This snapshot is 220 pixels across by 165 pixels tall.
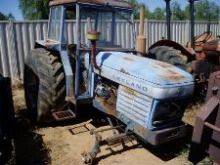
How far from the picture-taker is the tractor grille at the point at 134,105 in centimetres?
420

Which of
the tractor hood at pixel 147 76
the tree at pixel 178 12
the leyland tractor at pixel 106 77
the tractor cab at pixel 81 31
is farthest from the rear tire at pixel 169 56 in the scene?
the tree at pixel 178 12

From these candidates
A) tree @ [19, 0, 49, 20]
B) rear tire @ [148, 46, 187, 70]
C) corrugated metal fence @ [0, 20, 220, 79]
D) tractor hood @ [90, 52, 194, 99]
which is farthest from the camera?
tree @ [19, 0, 49, 20]

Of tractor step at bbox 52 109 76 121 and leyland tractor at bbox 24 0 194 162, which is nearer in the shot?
leyland tractor at bbox 24 0 194 162

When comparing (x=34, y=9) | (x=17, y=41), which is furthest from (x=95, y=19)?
(x=34, y=9)

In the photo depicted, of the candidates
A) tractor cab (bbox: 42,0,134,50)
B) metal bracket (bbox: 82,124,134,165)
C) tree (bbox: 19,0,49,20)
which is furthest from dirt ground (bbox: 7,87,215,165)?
tree (bbox: 19,0,49,20)

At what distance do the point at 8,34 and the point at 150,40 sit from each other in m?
5.19

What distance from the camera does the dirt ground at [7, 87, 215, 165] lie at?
4.46m

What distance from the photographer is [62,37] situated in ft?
17.9

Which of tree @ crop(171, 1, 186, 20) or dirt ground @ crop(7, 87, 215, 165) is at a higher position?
tree @ crop(171, 1, 186, 20)

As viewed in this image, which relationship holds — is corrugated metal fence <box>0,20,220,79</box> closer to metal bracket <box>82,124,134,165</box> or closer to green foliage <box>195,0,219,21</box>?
metal bracket <box>82,124,134,165</box>

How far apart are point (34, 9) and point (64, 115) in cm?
1983

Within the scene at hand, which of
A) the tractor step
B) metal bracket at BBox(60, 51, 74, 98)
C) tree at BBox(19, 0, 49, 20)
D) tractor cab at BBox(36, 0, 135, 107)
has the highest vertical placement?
tree at BBox(19, 0, 49, 20)

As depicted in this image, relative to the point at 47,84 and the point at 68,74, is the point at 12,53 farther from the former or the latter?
the point at 68,74

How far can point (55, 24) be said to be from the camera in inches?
227
